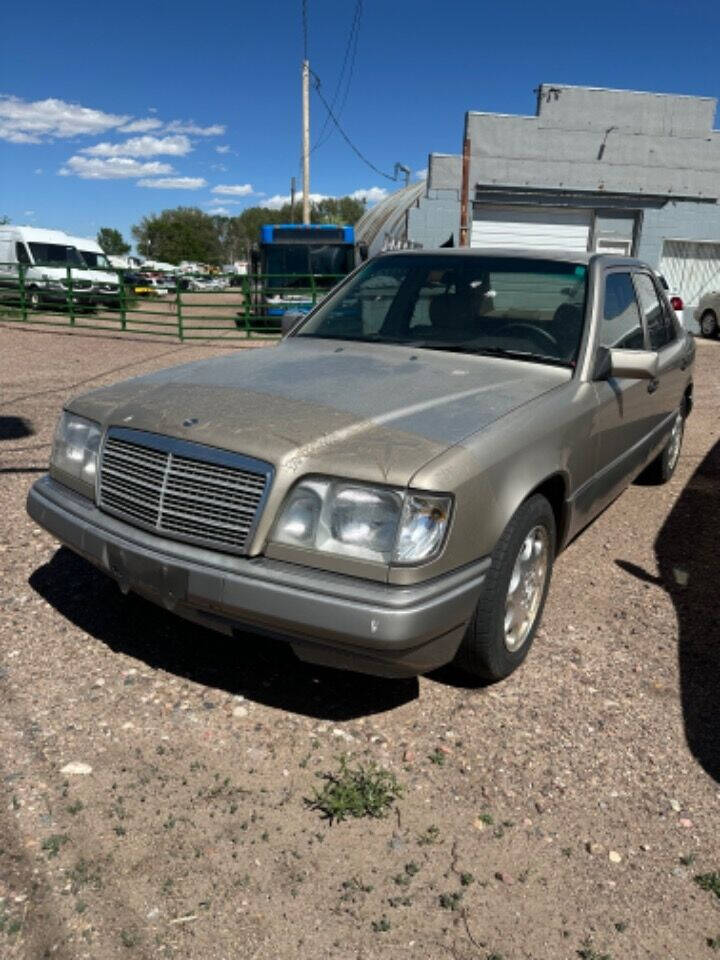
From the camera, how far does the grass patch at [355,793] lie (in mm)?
2357

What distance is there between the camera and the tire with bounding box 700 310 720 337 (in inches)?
713

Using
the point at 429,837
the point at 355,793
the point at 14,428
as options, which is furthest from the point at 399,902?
the point at 14,428

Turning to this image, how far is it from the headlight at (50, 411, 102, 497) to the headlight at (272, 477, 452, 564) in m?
0.96

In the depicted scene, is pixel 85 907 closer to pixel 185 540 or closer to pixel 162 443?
pixel 185 540

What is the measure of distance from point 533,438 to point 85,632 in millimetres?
2059

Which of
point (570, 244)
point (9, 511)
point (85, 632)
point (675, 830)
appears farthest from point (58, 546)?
point (570, 244)

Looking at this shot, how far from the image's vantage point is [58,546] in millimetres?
4184

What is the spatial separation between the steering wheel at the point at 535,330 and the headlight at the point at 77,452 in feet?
6.34

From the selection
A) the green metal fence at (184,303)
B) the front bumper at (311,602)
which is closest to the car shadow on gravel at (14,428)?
the front bumper at (311,602)

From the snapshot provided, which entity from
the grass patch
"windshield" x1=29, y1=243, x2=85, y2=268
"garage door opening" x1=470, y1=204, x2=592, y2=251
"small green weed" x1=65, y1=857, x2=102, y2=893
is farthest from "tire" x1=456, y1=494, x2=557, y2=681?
"windshield" x1=29, y1=243, x2=85, y2=268

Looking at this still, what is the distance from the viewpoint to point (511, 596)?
2.95m

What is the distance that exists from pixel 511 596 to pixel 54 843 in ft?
5.74

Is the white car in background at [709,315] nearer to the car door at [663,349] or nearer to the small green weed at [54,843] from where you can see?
the car door at [663,349]

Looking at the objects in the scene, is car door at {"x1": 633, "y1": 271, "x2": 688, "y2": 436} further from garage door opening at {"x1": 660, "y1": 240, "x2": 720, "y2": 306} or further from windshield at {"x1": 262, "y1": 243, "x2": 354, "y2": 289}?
garage door opening at {"x1": 660, "y1": 240, "x2": 720, "y2": 306}
